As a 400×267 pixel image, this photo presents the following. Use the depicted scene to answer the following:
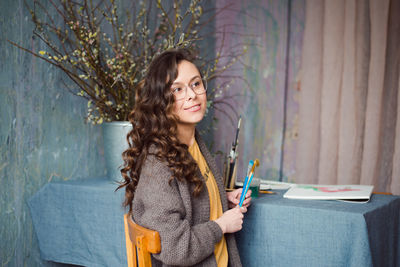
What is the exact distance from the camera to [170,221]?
0.95 m

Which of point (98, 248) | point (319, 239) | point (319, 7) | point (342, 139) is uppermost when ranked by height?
point (319, 7)

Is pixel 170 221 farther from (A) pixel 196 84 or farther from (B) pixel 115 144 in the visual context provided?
(B) pixel 115 144

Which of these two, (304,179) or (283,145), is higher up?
(283,145)

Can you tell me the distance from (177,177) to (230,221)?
0.19m

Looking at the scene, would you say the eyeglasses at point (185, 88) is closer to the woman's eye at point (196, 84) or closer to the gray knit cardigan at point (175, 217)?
the woman's eye at point (196, 84)

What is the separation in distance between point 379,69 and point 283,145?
72 cm

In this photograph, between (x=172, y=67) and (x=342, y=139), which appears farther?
(x=342, y=139)

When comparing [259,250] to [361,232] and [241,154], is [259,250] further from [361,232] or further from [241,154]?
[241,154]

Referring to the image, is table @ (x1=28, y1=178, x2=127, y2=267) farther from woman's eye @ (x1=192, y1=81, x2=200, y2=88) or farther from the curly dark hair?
woman's eye @ (x1=192, y1=81, x2=200, y2=88)

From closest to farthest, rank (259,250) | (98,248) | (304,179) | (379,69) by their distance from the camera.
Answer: (259,250), (98,248), (379,69), (304,179)

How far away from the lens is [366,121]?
6.67 ft

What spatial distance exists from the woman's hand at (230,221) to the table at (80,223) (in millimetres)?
437

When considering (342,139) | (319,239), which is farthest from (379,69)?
(319,239)

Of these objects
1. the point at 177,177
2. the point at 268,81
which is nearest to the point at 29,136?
the point at 177,177
